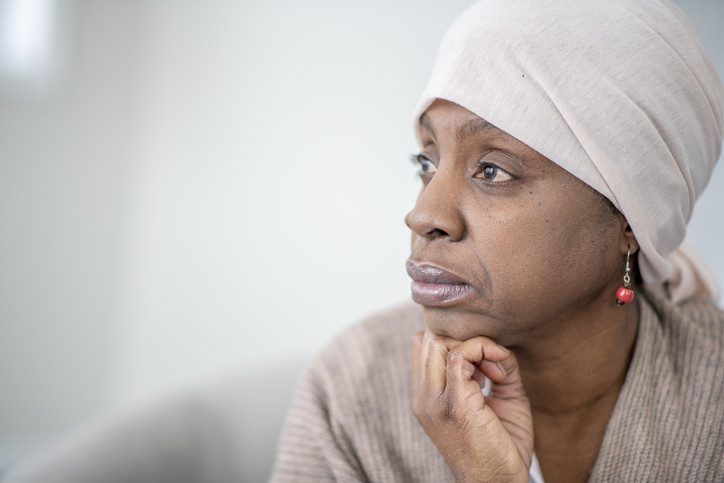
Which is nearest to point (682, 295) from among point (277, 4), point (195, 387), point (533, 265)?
point (533, 265)

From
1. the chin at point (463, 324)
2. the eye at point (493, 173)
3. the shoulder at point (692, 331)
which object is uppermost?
the eye at point (493, 173)

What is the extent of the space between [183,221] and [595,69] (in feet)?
7.46

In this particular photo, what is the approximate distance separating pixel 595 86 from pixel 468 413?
696 millimetres

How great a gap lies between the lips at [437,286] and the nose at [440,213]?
0.22ft

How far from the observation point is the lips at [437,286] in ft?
4.09

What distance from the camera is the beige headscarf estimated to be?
3.94 ft

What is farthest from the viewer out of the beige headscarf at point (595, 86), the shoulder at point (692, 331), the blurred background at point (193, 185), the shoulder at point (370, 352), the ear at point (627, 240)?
the blurred background at point (193, 185)

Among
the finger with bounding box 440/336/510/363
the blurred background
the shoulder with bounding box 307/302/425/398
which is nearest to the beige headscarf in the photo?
the finger with bounding box 440/336/510/363

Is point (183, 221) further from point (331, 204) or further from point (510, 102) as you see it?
point (510, 102)

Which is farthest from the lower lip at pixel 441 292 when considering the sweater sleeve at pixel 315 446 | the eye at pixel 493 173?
the sweater sleeve at pixel 315 446

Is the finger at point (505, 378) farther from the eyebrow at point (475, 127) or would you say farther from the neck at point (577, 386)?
the eyebrow at point (475, 127)

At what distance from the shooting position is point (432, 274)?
49.8 inches

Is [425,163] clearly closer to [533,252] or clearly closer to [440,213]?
[440,213]

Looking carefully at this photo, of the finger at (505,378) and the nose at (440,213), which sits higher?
the nose at (440,213)
